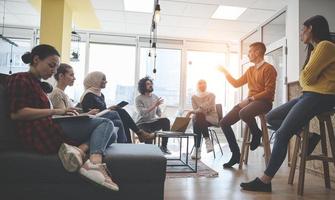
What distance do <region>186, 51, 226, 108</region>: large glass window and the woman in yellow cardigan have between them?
5103mm

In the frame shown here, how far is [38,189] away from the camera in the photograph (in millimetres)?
1531

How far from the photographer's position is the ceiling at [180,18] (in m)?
4.85

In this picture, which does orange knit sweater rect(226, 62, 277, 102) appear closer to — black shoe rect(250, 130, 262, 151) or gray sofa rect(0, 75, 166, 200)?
black shoe rect(250, 130, 262, 151)

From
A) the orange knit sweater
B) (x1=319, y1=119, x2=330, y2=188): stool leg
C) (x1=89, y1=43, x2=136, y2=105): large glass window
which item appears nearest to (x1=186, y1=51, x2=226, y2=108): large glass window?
(x1=89, y1=43, x2=136, y2=105): large glass window

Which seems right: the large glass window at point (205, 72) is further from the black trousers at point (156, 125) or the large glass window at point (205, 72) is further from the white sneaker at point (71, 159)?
the white sneaker at point (71, 159)

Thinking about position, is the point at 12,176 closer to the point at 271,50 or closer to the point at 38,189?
the point at 38,189

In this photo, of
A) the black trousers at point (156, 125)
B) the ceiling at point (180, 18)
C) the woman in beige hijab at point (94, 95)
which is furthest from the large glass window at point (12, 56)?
the woman in beige hijab at point (94, 95)

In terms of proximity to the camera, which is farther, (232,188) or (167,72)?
(167,72)

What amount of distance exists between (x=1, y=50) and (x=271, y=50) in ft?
20.8

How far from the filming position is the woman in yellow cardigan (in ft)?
6.70

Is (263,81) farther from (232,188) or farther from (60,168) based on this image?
(60,168)

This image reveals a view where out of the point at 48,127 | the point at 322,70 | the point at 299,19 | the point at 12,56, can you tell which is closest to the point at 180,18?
the point at 299,19

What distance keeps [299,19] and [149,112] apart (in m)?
2.78

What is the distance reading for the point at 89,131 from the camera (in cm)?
171
